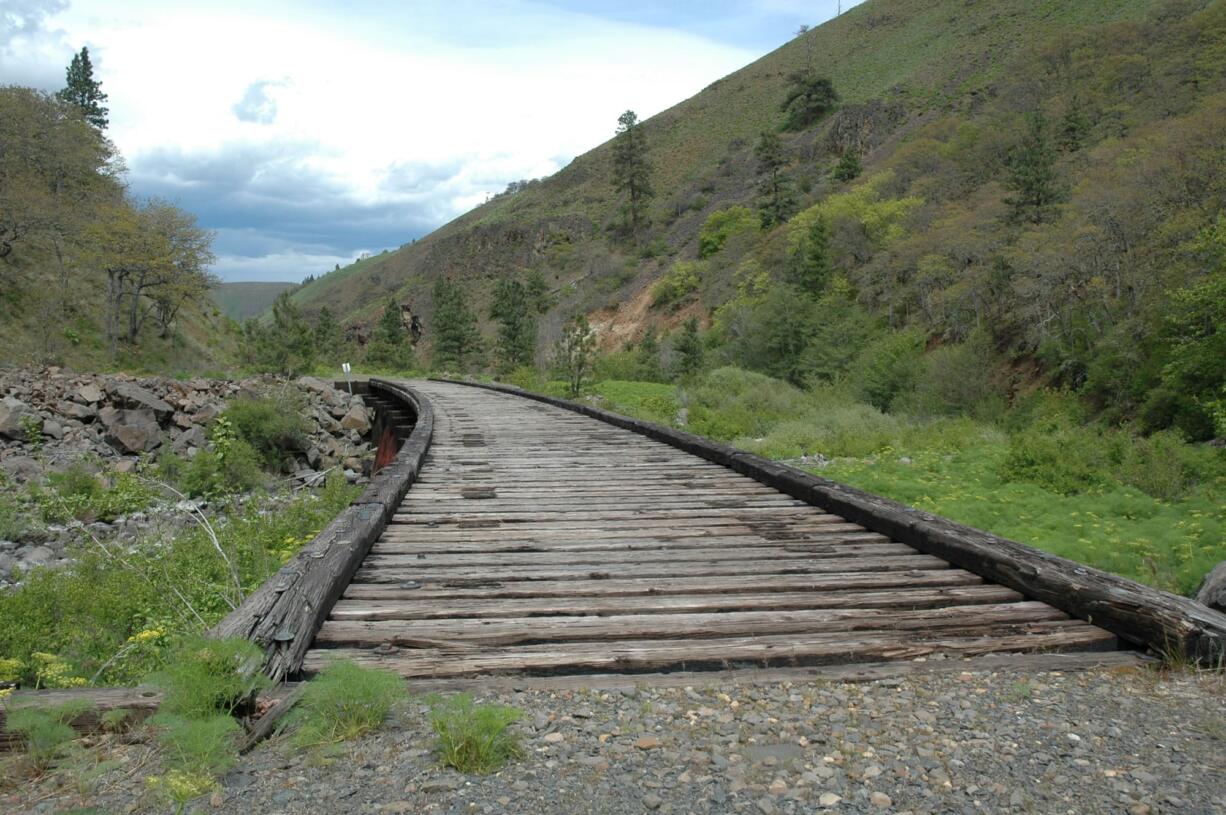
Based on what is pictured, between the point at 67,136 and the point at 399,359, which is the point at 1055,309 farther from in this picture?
the point at 67,136

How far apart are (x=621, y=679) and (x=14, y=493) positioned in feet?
39.7

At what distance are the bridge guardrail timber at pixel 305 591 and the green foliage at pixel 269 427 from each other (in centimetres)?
1224

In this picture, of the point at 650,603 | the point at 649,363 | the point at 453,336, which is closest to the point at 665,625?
the point at 650,603

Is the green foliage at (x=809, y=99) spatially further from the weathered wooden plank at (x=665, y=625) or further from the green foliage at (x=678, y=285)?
the weathered wooden plank at (x=665, y=625)

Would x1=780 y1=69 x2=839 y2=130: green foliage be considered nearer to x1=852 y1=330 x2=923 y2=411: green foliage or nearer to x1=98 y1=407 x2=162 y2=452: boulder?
x1=852 y1=330 x2=923 y2=411: green foliage

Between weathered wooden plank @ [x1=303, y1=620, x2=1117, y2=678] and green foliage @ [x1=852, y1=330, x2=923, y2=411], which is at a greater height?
weathered wooden plank @ [x1=303, y1=620, x2=1117, y2=678]

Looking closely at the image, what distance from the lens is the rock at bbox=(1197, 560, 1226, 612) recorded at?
11.0 ft

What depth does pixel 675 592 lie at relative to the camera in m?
3.58

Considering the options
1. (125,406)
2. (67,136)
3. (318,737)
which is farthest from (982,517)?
(67,136)

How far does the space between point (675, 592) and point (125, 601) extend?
4671mm

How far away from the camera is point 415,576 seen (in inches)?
150

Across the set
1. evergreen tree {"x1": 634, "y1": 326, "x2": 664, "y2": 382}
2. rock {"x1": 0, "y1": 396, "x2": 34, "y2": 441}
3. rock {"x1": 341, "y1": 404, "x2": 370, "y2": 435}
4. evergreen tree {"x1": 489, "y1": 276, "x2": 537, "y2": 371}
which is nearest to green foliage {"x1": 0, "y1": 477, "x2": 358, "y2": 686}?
rock {"x1": 0, "y1": 396, "x2": 34, "y2": 441}

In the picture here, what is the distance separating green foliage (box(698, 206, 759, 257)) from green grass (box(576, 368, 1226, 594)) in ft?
124

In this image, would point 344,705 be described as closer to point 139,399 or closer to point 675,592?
point 675,592
